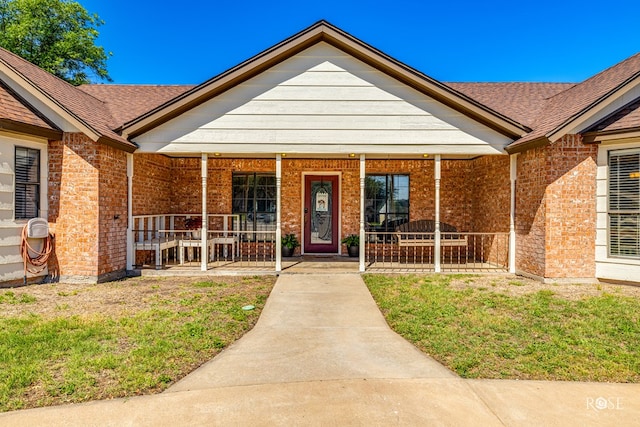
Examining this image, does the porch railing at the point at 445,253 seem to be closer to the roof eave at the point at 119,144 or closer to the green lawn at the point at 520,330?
the green lawn at the point at 520,330

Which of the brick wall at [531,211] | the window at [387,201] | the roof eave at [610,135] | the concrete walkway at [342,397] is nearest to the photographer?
the concrete walkway at [342,397]

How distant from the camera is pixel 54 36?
938 inches

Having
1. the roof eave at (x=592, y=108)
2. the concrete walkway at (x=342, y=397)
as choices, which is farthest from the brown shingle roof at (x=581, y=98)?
the concrete walkway at (x=342, y=397)

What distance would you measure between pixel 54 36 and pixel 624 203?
Result: 30.3m

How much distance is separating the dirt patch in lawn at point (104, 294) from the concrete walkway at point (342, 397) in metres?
2.83

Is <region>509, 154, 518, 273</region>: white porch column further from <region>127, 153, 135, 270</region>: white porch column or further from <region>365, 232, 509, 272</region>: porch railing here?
<region>127, 153, 135, 270</region>: white porch column

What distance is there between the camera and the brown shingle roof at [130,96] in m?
10.7

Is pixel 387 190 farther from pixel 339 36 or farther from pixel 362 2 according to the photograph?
pixel 362 2

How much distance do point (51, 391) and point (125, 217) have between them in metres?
6.42

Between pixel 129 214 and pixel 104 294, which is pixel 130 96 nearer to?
pixel 129 214

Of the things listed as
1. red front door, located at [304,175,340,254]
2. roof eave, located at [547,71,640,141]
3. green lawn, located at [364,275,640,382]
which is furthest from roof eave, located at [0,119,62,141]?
roof eave, located at [547,71,640,141]

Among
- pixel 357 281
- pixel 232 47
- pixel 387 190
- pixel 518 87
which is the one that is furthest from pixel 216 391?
pixel 232 47

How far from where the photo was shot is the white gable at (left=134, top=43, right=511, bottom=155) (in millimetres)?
9086

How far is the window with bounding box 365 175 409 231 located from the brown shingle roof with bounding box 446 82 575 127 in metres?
3.45
